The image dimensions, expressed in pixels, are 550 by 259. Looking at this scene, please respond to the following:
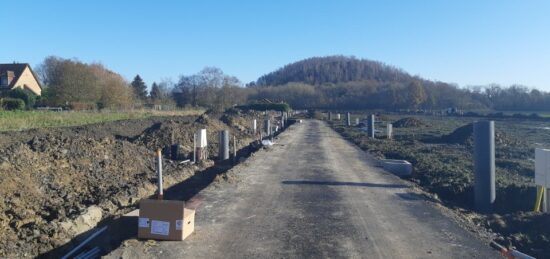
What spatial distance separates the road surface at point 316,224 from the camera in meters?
7.23

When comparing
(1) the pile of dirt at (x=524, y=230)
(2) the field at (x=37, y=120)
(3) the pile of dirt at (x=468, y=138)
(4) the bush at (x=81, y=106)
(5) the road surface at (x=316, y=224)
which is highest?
(4) the bush at (x=81, y=106)

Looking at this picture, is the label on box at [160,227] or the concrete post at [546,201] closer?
the label on box at [160,227]

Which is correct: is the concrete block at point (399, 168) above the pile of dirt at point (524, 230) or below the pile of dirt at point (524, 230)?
above

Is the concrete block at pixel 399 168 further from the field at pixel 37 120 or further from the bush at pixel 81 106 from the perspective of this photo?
the bush at pixel 81 106

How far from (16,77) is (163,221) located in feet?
220

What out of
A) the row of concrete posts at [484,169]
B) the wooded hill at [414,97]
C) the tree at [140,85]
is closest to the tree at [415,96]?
the wooded hill at [414,97]

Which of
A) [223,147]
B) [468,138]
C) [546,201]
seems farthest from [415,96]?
[546,201]

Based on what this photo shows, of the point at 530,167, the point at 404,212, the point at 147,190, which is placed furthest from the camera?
the point at 530,167

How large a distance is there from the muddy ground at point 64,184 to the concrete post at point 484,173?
793cm

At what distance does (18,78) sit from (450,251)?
6884 centimetres

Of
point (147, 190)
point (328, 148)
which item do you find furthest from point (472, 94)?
point (147, 190)

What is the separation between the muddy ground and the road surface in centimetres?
193

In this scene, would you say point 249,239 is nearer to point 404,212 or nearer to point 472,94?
point 404,212

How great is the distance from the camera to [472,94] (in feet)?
398
